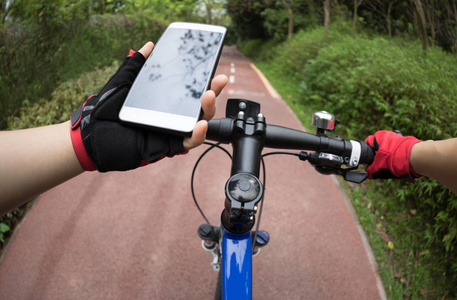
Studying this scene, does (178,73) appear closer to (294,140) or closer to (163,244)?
(294,140)

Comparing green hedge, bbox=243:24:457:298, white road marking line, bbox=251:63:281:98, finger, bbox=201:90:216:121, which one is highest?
finger, bbox=201:90:216:121

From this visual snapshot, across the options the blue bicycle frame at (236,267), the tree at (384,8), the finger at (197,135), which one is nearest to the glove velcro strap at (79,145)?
the finger at (197,135)

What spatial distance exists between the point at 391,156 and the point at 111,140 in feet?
3.53

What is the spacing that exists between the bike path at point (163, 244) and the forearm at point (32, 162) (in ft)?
5.65

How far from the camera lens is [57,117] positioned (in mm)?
4383

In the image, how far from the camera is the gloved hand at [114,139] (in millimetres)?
948

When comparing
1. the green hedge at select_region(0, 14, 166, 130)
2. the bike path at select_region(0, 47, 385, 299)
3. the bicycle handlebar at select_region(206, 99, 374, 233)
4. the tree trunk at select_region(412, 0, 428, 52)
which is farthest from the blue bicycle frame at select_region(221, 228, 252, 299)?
the tree trunk at select_region(412, 0, 428, 52)

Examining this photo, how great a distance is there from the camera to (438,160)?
0.92 m

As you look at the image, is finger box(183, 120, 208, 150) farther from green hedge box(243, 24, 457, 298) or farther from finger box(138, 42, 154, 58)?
green hedge box(243, 24, 457, 298)

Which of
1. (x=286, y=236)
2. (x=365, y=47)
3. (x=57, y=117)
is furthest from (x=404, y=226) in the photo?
(x=57, y=117)

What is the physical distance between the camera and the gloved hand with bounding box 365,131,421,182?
107cm

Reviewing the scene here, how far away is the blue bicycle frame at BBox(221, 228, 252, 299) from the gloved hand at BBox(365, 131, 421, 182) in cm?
62

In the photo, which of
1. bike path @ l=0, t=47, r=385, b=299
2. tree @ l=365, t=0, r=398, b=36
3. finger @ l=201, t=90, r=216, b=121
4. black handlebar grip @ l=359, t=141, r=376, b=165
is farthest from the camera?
tree @ l=365, t=0, r=398, b=36

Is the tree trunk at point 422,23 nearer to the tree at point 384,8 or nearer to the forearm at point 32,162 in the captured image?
the tree at point 384,8
